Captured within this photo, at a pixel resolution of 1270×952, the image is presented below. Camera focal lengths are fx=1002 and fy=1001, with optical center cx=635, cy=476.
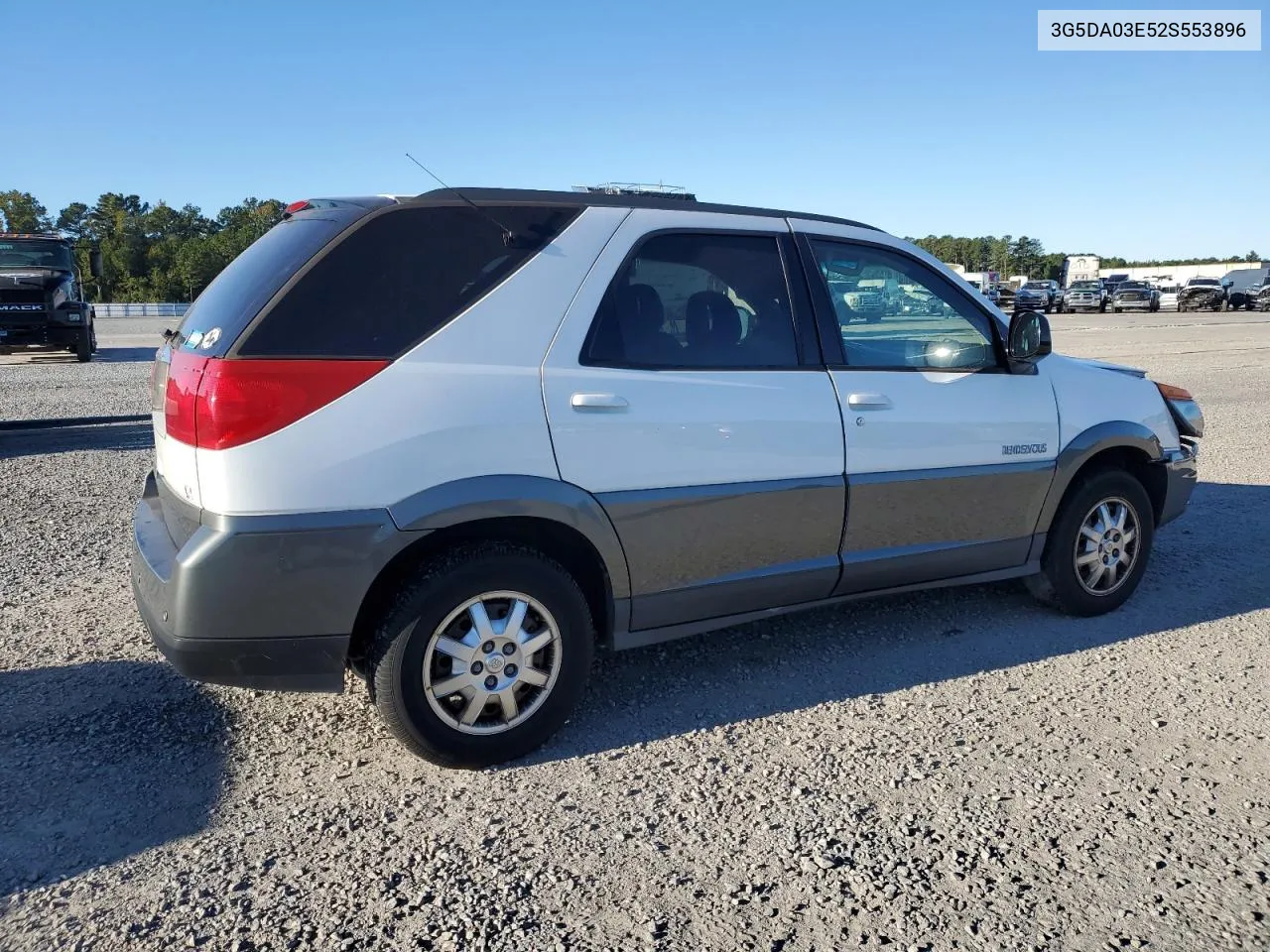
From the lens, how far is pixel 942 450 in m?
4.28

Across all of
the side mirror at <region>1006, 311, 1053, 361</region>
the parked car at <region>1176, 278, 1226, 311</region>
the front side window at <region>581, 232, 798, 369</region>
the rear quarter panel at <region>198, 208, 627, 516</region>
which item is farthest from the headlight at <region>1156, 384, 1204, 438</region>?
the parked car at <region>1176, 278, 1226, 311</region>

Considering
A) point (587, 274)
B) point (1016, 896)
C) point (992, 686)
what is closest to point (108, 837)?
point (587, 274)

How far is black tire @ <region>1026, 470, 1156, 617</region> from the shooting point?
15.6 feet

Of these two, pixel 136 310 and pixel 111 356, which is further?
pixel 136 310

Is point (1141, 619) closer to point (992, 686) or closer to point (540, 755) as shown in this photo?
point (992, 686)

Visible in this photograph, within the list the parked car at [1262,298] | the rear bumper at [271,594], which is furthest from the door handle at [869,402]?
the parked car at [1262,298]

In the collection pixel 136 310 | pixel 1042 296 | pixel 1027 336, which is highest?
pixel 136 310

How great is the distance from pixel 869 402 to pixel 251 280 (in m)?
2.37

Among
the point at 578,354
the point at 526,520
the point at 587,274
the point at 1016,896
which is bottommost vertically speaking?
the point at 1016,896

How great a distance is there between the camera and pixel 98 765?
3.36m

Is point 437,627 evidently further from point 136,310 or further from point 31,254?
point 136,310

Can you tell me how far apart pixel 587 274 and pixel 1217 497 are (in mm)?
6062

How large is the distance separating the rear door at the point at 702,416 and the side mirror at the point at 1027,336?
3.29 ft

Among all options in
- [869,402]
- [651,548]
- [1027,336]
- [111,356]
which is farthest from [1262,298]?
[651,548]
